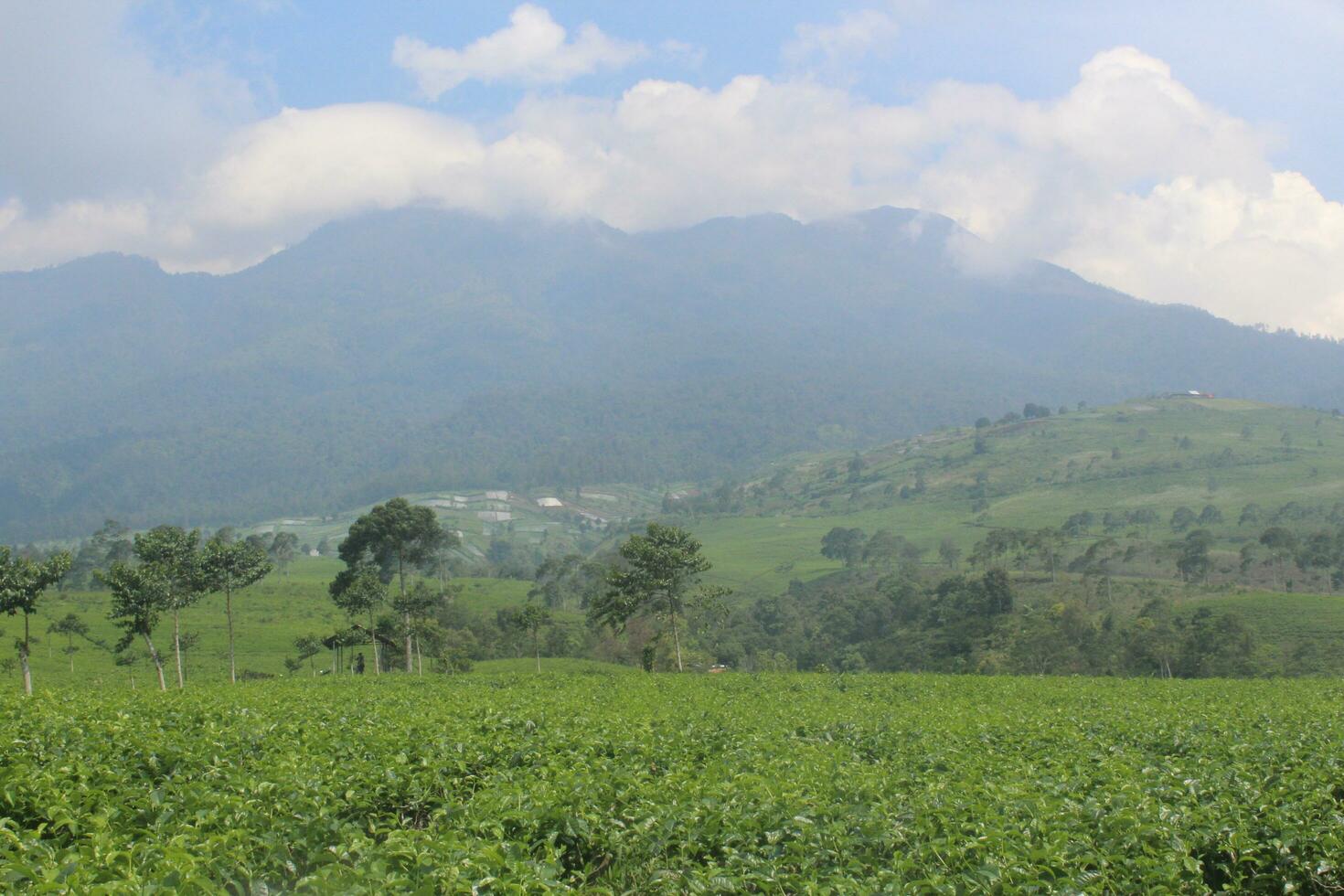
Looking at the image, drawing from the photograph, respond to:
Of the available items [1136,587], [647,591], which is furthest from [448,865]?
[1136,587]

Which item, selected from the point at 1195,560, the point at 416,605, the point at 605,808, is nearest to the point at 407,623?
the point at 416,605

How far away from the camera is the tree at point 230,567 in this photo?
41531mm

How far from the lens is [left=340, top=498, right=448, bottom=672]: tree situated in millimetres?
51219

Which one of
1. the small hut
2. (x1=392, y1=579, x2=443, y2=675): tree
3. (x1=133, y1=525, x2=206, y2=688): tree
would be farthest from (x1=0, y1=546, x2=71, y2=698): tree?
(x1=392, y1=579, x2=443, y2=675): tree

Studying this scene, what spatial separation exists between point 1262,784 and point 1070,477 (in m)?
163

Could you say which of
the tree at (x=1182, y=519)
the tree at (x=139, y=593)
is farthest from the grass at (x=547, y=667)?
the tree at (x=1182, y=519)

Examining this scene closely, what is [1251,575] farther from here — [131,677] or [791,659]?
[131,677]

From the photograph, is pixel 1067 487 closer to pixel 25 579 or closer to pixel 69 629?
pixel 69 629

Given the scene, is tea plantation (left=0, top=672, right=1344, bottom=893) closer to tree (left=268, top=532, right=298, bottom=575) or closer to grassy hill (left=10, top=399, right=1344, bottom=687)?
grassy hill (left=10, top=399, right=1344, bottom=687)

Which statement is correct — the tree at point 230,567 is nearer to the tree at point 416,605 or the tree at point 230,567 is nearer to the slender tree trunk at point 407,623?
the tree at point 416,605

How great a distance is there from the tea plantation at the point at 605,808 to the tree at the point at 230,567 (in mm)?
29820

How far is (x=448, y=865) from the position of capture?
5602 mm

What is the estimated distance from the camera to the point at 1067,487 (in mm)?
154875

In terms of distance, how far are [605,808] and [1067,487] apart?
161 m
